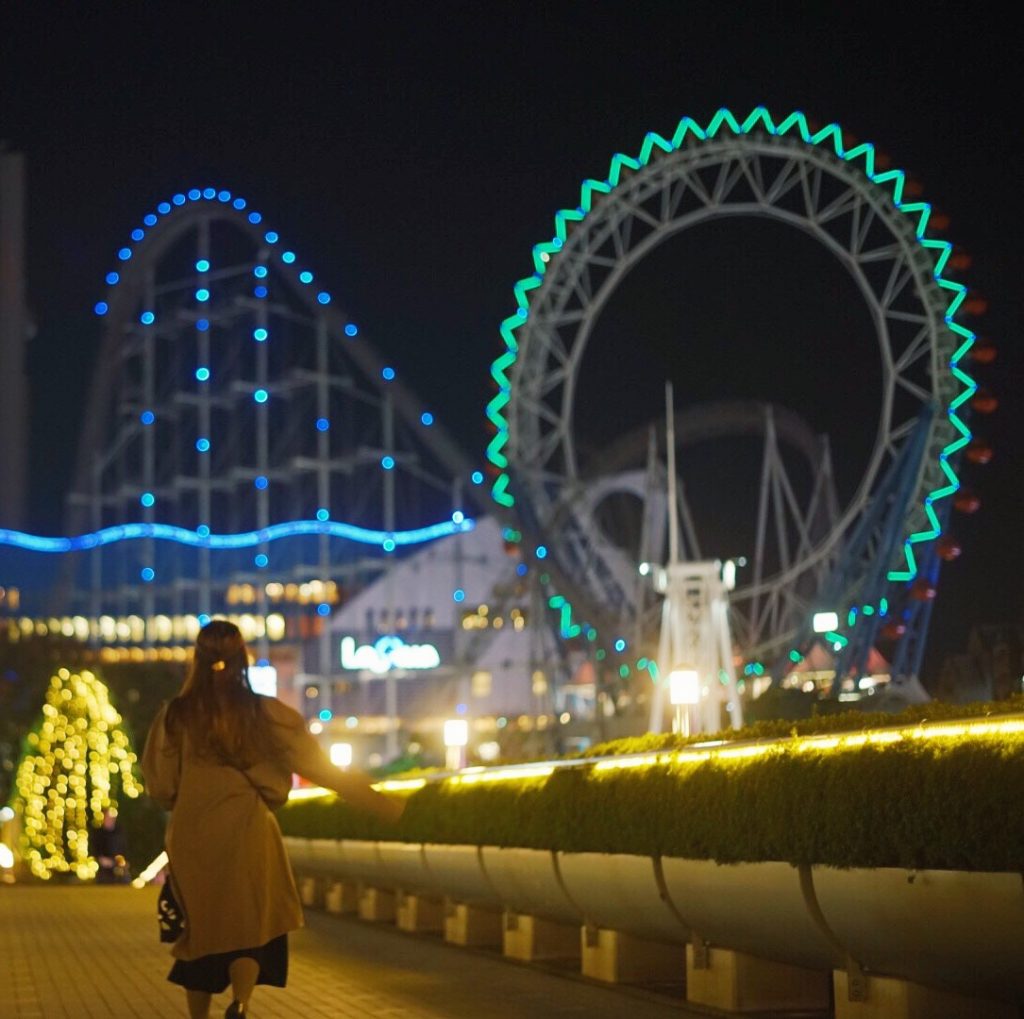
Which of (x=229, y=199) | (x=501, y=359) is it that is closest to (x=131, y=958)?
(x=501, y=359)

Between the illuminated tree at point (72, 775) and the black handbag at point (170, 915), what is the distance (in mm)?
23751

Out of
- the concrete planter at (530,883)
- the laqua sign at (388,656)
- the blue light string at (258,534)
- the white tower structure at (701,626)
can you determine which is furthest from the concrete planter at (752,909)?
the laqua sign at (388,656)

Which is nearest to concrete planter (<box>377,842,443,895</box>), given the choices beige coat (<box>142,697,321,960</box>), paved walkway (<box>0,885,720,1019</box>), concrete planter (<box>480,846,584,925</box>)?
paved walkway (<box>0,885,720,1019</box>)

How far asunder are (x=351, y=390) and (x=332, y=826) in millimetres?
46778

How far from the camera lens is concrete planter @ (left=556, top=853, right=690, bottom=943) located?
8438 mm

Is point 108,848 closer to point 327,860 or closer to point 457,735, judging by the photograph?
point 457,735

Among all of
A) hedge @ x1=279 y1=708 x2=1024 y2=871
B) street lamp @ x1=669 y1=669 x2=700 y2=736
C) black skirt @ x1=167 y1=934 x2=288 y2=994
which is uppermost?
street lamp @ x1=669 y1=669 x2=700 y2=736

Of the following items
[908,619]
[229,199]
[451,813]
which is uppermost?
[229,199]

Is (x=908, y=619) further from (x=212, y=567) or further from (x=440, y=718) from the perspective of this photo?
(x=212, y=567)

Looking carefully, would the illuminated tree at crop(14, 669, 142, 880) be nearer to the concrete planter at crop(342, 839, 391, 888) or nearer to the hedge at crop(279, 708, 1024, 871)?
the concrete planter at crop(342, 839, 391, 888)

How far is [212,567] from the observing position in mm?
81312

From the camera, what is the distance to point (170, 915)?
20.3 feet

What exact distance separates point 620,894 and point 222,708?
10.7ft

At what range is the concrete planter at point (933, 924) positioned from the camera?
550 centimetres
